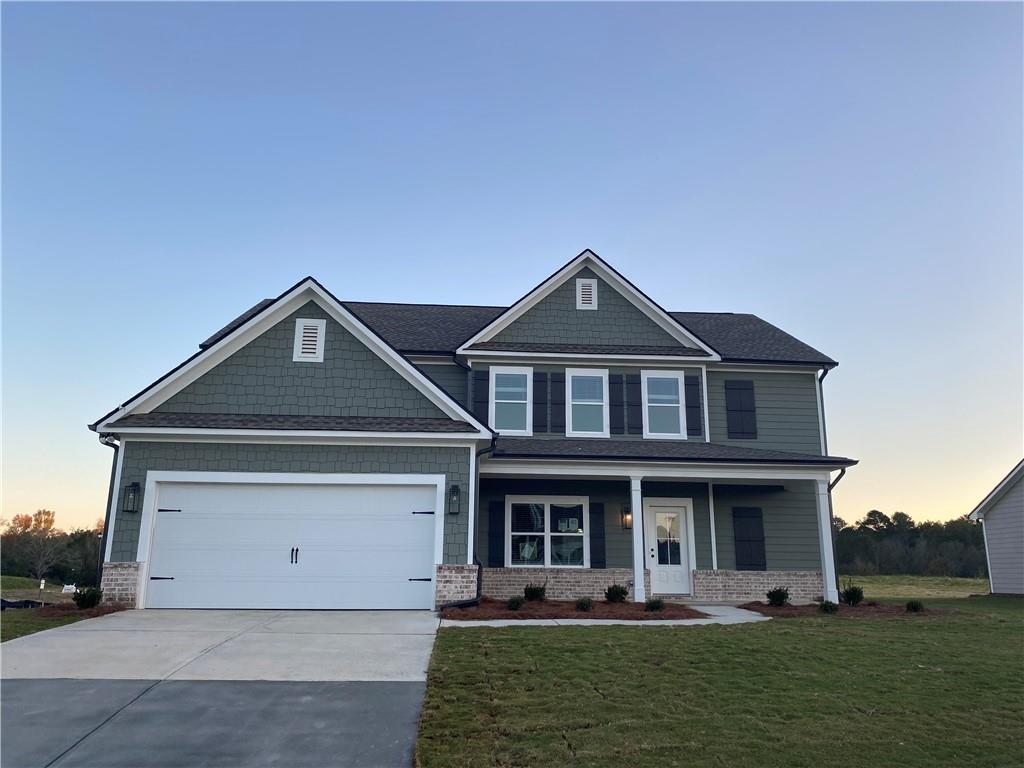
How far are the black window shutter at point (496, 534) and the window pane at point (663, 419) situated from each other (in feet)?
13.6

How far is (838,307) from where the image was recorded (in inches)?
832

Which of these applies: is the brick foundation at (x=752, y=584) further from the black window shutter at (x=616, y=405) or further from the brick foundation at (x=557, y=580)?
the black window shutter at (x=616, y=405)

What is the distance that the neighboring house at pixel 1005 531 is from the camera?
22000mm

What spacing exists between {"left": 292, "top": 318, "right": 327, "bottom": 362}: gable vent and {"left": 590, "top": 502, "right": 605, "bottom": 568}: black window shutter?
7.25m

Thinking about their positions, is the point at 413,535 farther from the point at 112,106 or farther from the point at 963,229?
the point at 963,229

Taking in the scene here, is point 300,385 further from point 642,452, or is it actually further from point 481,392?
point 642,452

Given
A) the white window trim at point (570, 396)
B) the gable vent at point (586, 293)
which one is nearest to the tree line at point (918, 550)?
the white window trim at point (570, 396)

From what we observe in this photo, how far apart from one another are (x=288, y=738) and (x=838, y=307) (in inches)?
792

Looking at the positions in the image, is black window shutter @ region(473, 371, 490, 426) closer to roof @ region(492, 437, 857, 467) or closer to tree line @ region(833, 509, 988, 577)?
roof @ region(492, 437, 857, 467)

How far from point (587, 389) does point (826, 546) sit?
6.39m

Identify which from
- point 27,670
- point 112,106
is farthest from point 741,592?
point 112,106

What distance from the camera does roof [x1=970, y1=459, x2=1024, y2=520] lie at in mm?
22094

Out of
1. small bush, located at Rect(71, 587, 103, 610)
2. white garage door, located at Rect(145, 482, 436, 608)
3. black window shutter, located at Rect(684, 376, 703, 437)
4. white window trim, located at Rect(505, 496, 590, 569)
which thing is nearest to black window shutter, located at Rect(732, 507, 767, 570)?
black window shutter, located at Rect(684, 376, 703, 437)

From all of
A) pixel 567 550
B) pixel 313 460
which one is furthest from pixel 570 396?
pixel 313 460
